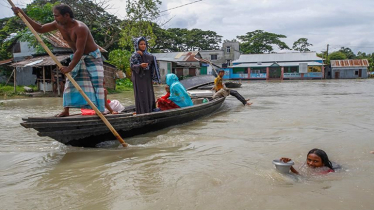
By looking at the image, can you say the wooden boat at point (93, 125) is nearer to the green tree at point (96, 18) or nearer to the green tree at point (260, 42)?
the green tree at point (96, 18)

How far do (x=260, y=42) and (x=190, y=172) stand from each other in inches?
1667

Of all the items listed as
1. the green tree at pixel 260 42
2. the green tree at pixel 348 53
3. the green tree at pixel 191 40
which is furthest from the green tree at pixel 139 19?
the green tree at pixel 348 53

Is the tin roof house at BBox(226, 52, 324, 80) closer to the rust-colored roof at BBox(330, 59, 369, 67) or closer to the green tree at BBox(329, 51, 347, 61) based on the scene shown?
the rust-colored roof at BBox(330, 59, 369, 67)

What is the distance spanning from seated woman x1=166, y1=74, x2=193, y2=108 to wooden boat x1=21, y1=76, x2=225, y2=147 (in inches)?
14.3

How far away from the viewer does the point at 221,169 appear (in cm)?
347

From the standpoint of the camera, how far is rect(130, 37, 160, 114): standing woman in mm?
4828

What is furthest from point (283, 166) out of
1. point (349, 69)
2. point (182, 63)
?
point (349, 69)

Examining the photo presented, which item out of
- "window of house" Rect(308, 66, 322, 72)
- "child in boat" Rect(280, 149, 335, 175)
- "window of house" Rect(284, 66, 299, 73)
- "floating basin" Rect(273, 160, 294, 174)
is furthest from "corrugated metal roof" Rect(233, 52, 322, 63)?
"floating basin" Rect(273, 160, 294, 174)

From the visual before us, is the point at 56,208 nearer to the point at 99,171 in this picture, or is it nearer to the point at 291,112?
the point at 99,171

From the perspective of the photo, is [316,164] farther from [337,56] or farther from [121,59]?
[337,56]

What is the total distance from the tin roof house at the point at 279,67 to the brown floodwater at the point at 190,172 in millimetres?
28738

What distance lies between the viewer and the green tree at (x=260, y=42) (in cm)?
4238

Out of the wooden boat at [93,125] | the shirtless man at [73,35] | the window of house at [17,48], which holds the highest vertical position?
the window of house at [17,48]

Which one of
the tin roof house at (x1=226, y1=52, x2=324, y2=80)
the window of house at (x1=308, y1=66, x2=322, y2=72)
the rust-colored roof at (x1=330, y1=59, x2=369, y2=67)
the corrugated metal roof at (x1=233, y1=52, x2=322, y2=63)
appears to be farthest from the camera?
the corrugated metal roof at (x1=233, y1=52, x2=322, y2=63)
